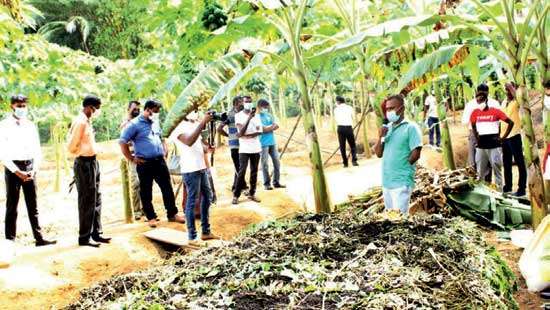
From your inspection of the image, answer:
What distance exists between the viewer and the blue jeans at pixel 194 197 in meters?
6.04

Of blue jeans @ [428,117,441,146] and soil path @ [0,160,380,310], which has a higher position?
blue jeans @ [428,117,441,146]

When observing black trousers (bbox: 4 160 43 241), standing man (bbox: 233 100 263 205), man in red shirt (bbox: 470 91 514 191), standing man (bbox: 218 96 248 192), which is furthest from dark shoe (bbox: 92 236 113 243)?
man in red shirt (bbox: 470 91 514 191)

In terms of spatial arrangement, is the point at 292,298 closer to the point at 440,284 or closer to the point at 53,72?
the point at 440,284

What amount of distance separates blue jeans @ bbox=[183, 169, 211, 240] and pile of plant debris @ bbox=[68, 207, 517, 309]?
265 centimetres

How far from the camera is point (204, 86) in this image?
550 centimetres

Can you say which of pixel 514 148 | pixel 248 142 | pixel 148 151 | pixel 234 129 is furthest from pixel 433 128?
pixel 148 151

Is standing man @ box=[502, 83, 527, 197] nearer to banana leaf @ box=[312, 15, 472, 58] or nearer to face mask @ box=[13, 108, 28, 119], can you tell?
banana leaf @ box=[312, 15, 472, 58]

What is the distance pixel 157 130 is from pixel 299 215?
12.4 ft

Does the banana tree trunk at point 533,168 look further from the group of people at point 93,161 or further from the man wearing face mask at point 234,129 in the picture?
the man wearing face mask at point 234,129

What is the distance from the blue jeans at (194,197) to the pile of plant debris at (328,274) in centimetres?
265

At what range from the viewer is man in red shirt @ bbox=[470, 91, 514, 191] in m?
7.75

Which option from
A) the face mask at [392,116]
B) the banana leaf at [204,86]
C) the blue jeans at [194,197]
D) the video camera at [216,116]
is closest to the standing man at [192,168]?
the blue jeans at [194,197]

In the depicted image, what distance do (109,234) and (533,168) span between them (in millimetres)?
5133

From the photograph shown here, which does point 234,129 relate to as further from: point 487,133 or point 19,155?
point 487,133
